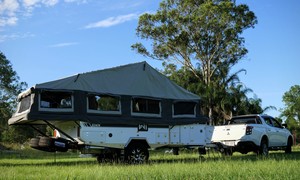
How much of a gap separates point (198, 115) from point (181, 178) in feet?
26.0

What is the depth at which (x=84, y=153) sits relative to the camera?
12664 millimetres

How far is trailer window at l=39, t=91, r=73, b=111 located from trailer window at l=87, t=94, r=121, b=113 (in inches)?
25.3

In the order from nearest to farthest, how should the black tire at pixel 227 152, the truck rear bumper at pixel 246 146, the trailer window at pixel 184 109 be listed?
the trailer window at pixel 184 109, the truck rear bumper at pixel 246 146, the black tire at pixel 227 152

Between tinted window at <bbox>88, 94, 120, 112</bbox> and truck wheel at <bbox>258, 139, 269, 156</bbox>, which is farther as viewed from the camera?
truck wheel at <bbox>258, 139, 269, 156</bbox>

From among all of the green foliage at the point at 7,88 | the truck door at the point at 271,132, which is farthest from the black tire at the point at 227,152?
the green foliage at the point at 7,88

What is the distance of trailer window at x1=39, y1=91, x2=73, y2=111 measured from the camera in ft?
39.7

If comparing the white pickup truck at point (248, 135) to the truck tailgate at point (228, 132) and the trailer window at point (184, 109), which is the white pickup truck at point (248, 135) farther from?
the trailer window at point (184, 109)

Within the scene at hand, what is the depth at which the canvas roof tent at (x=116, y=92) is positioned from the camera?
12.1 meters

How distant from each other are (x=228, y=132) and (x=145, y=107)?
4.13 m

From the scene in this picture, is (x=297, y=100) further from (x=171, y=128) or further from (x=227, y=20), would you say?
(x=171, y=128)

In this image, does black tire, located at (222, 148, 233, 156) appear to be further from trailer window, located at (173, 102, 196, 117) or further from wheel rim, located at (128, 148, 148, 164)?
wheel rim, located at (128, 148, 148, 164)

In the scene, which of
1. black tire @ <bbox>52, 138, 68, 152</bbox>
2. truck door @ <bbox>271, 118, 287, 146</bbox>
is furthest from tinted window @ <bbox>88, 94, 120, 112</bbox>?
truck door @ <bbox>271, 118, 287, 146</bbox>

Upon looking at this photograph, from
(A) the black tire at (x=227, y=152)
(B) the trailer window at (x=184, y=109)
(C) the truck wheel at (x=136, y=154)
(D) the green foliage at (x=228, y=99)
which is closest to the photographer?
(C) the truck wheel at (x=136, y=154)

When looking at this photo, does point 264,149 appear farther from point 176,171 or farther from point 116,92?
point 176,171
